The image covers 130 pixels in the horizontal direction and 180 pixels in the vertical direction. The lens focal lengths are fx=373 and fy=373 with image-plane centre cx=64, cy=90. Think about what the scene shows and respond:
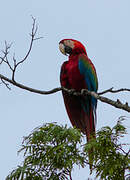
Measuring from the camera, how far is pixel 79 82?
13.0ft

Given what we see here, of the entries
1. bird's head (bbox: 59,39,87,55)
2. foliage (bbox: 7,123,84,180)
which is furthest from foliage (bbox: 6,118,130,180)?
bird's head (bbox: 59,39,87,55)

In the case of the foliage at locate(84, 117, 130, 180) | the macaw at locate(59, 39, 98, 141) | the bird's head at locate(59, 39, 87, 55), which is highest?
the bird's head at locate(59, 39, 87, 55)

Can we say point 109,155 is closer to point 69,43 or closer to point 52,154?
point 52,154

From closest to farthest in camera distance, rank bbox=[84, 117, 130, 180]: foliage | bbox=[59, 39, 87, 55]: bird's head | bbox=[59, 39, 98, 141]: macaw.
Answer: bbox=[84, 117, 130, 180]: foliage
bbox=[59, 39, 98, 141]: macaw
bbox=[59, 39, 87, 55]: bird's head

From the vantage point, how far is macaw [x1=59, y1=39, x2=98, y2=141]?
3949mm

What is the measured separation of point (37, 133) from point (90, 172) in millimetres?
551

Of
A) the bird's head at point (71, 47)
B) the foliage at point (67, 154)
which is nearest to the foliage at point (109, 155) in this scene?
the foliage at point (67, 154)

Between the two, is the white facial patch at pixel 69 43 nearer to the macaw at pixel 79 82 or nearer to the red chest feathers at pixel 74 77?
the macaw at pixel 79 82

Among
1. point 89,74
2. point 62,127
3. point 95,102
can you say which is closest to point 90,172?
point 62,127

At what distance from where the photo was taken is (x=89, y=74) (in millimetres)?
4043

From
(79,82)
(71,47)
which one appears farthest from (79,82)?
(71,47)

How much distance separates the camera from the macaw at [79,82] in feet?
13.0

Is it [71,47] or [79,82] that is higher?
[71,47]

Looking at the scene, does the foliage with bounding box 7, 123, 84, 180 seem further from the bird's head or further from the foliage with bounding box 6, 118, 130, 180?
the bird's head
